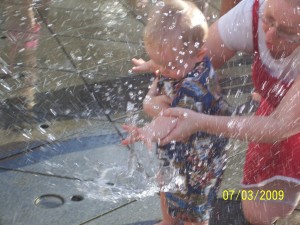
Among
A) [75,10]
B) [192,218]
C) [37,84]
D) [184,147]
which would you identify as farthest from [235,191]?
[75,10]

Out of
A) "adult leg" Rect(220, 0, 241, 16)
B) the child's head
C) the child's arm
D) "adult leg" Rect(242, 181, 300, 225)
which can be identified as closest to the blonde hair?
the child's head

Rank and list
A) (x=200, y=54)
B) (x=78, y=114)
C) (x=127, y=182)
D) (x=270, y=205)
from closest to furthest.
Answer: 1. (x=200, y=54)
2. (x=270, y=205)
3. (x=127, y=182)
4. (x=78, y=114)

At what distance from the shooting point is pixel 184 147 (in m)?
2.07

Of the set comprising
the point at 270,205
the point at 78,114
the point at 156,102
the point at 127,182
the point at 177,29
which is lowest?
the point at 78,114

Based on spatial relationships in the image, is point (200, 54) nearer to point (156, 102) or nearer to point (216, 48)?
point (156, 102)

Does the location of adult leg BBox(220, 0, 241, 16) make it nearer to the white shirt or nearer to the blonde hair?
the white shirt

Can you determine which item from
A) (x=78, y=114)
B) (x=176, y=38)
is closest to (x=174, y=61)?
(x=176, y=38)

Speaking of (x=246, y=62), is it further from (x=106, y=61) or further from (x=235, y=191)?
(x=235, y=191)

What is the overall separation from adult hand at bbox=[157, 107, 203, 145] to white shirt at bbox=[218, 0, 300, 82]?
0.48 metres

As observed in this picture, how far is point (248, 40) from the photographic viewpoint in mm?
2326

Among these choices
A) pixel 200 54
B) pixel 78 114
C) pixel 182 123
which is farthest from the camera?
pixel 78 114

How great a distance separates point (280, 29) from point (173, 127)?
0.54 meters

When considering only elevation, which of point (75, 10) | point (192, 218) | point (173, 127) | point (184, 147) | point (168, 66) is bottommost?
point (75, 10)

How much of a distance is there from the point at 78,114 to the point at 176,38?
4.67 feet
